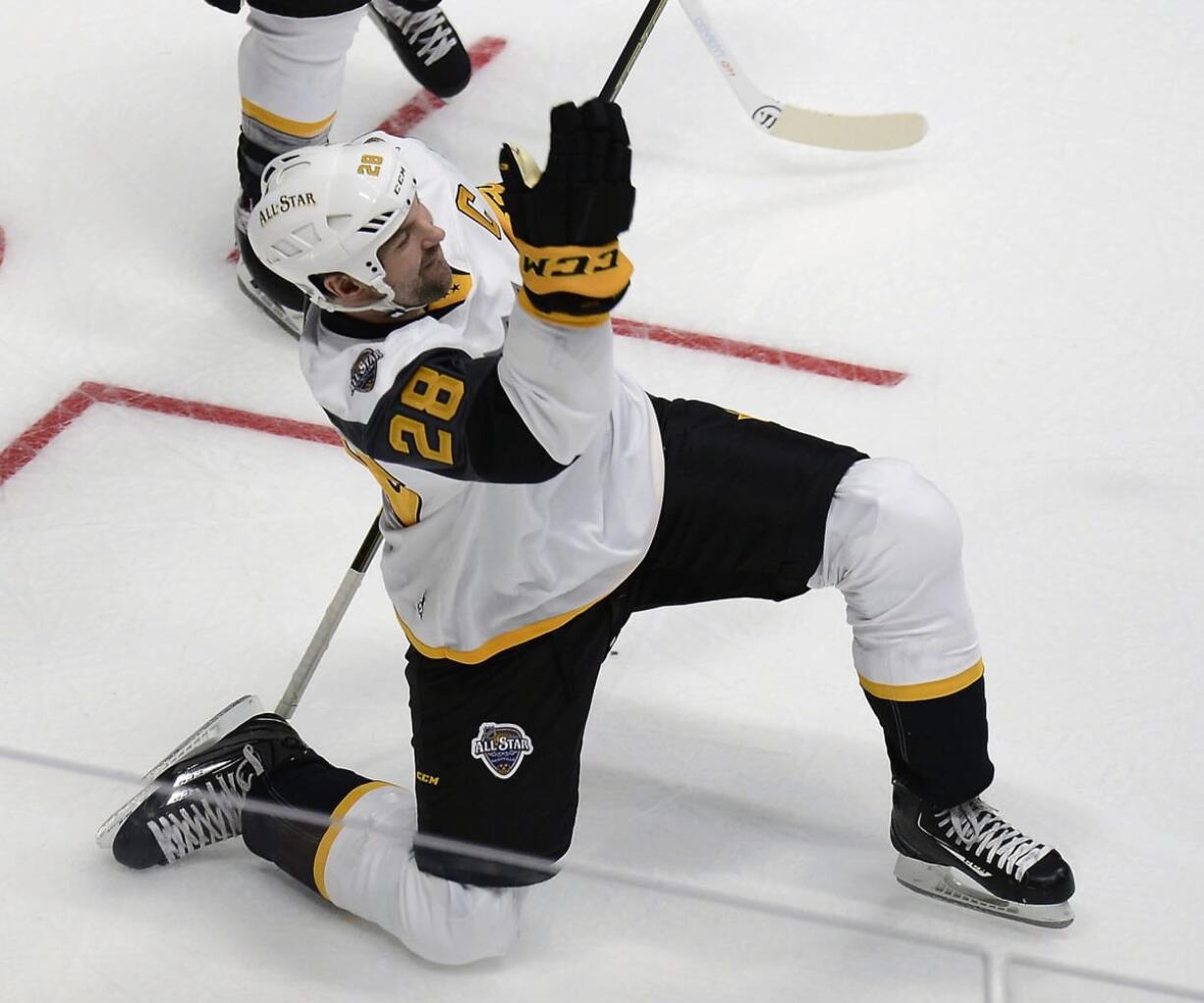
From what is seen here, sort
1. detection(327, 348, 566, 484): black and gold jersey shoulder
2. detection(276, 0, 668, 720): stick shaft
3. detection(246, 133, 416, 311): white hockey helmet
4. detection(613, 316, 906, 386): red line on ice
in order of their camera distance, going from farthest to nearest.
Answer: detection(613, 316, 906, 386): red line on ice < detection(276, 0, 668, 720): stick shaft < detection(246, 133, 416, 311): white hockey helmet < detection(327, 348, 566, 484): black and gold jersey shoulder

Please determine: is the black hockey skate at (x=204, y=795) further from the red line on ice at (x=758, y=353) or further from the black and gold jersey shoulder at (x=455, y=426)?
the red line on ice at (x=758, y=353)

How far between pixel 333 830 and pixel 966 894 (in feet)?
2.67

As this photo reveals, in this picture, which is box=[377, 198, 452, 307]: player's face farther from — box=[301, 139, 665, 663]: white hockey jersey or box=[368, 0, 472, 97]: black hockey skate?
box=[368, 0, 472, 97]: black hockey skate

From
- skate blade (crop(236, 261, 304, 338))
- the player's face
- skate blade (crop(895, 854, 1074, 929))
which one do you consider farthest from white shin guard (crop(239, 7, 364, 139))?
skate blade (crop(895, 854, 1074, 929))

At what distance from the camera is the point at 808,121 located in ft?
12.3

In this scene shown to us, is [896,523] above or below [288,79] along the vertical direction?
above

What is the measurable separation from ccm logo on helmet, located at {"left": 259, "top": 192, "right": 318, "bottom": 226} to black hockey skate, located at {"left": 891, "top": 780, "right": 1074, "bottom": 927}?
1.07 meters

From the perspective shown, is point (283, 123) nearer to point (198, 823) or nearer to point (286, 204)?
point (286, 204)

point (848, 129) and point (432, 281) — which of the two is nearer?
point (432, 281)

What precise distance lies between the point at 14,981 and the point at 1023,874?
1213 mm

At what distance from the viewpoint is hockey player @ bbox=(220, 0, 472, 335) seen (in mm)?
3125

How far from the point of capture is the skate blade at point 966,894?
228 centimetres

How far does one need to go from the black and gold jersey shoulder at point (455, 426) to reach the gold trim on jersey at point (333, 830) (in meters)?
0.49

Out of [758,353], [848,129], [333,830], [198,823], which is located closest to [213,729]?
[198,823]
